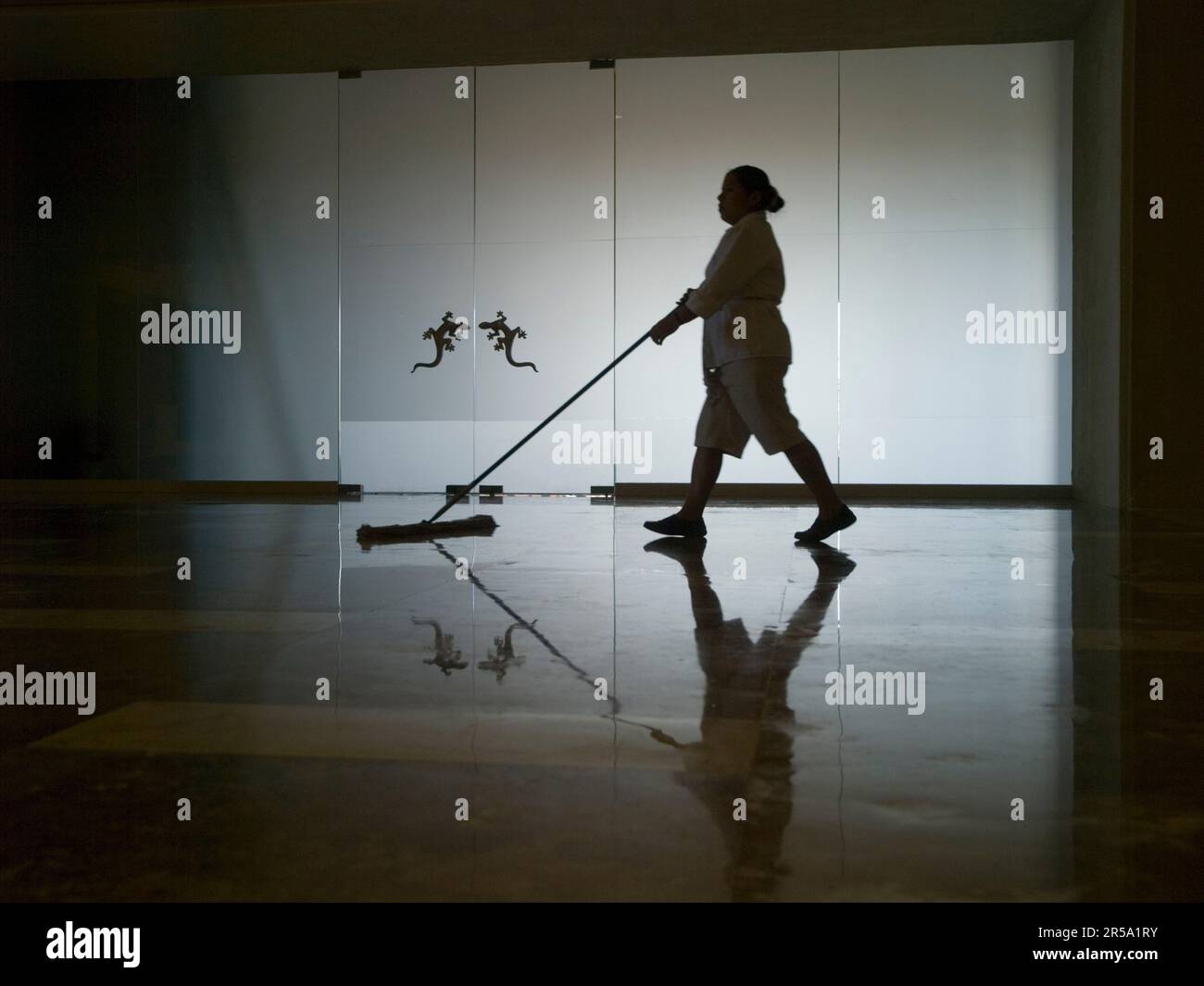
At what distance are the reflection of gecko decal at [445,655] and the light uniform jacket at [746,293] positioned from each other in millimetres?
2440

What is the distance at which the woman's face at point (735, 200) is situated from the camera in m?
4.64

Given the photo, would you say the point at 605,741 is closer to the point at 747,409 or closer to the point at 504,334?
the point at 747,409

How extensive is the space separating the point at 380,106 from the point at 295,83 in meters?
0.64

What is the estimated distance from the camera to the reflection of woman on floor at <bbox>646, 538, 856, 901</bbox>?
1100 mm

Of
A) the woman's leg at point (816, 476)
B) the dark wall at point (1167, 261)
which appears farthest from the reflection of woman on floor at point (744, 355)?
the dark wall at point (1167, 261)

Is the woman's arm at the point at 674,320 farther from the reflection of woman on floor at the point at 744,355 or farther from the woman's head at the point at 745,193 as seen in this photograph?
the woman's head at the point at 745,193

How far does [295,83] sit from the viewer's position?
830cm

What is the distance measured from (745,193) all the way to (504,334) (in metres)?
3.57

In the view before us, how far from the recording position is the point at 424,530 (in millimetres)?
4836

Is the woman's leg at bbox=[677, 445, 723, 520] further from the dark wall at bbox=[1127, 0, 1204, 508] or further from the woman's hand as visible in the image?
the dark wall at bbox=[1127, 0, 1204, 508]

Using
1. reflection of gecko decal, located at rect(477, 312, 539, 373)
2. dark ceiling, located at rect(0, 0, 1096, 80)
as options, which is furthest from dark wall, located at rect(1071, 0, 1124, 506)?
reflection of gecko decal, located at rect(477, 312, 539, 373)
